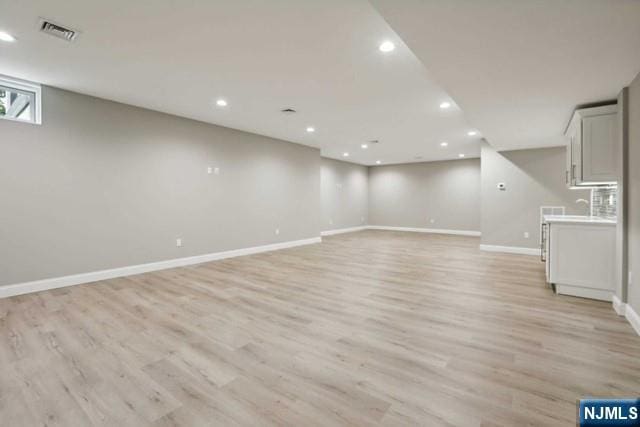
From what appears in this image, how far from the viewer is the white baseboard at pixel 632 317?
8.74 feet

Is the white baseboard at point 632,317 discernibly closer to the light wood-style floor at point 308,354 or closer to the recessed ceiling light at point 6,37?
the light wood-style floor at point 308,354

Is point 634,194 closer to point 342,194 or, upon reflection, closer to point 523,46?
point 523,46

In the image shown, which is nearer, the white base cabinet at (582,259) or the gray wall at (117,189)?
the white base cabinet at (582,259)

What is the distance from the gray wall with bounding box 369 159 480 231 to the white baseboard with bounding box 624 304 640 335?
7.45 m

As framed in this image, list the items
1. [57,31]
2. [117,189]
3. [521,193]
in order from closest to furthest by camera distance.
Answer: [57,31], [117,189], [521,193]

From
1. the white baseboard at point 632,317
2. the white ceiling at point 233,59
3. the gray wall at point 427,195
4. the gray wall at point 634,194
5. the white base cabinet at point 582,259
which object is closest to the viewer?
the white ceiling at point 233,59

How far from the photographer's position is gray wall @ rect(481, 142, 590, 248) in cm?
637

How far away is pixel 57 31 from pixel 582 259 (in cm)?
615

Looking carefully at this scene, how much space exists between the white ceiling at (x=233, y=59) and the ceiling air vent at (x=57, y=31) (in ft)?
0.19

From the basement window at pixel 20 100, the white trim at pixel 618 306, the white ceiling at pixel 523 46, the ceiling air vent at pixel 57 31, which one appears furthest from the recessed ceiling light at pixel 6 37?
the white trim at pixel 618 306

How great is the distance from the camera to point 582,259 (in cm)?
361

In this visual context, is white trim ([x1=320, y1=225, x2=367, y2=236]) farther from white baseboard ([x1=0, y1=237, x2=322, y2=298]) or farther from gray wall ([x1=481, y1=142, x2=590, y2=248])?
gray wall ([x1=481, y1=142, x2=590, y2=248])

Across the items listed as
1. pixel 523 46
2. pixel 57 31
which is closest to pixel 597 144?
pixel 523 46

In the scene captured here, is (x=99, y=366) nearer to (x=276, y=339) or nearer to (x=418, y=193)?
(x=276, y=339)
